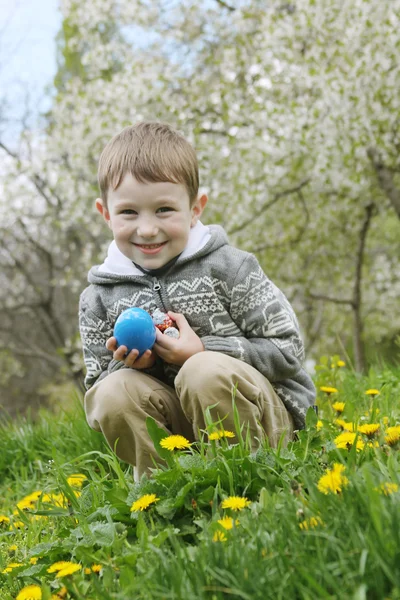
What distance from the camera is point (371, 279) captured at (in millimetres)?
11266

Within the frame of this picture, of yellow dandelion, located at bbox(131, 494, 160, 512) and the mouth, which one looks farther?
the mouth

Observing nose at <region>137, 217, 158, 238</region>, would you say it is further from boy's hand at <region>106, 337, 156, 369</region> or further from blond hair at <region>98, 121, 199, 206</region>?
boy's hand at <region>106, 337, 156, 369</region>

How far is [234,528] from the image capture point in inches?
51.3

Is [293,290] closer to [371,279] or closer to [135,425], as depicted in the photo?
[371,279]

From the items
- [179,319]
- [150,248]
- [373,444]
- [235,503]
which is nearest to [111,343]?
[179,319]

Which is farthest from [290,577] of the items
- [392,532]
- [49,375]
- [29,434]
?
[49,375]

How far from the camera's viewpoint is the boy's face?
2221 mm

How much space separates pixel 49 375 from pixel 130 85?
11.1 metres

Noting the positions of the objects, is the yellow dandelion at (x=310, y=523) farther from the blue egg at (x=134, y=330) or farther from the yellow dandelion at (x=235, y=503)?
the blue egg at (x=134, y=330)

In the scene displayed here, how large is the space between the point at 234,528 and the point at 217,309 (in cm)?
106

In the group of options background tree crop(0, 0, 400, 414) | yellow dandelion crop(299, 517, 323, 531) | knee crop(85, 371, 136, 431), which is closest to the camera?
yellow dandelion crop(299, 517, 323, 531)

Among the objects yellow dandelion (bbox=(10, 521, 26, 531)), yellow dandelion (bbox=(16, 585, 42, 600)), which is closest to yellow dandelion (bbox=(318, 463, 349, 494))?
yellow dandelion (bbox=(16, 585, 42, 600))

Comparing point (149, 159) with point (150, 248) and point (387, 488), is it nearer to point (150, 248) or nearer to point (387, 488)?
point (150, 248)

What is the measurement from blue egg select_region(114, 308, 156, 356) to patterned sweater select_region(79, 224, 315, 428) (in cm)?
24
